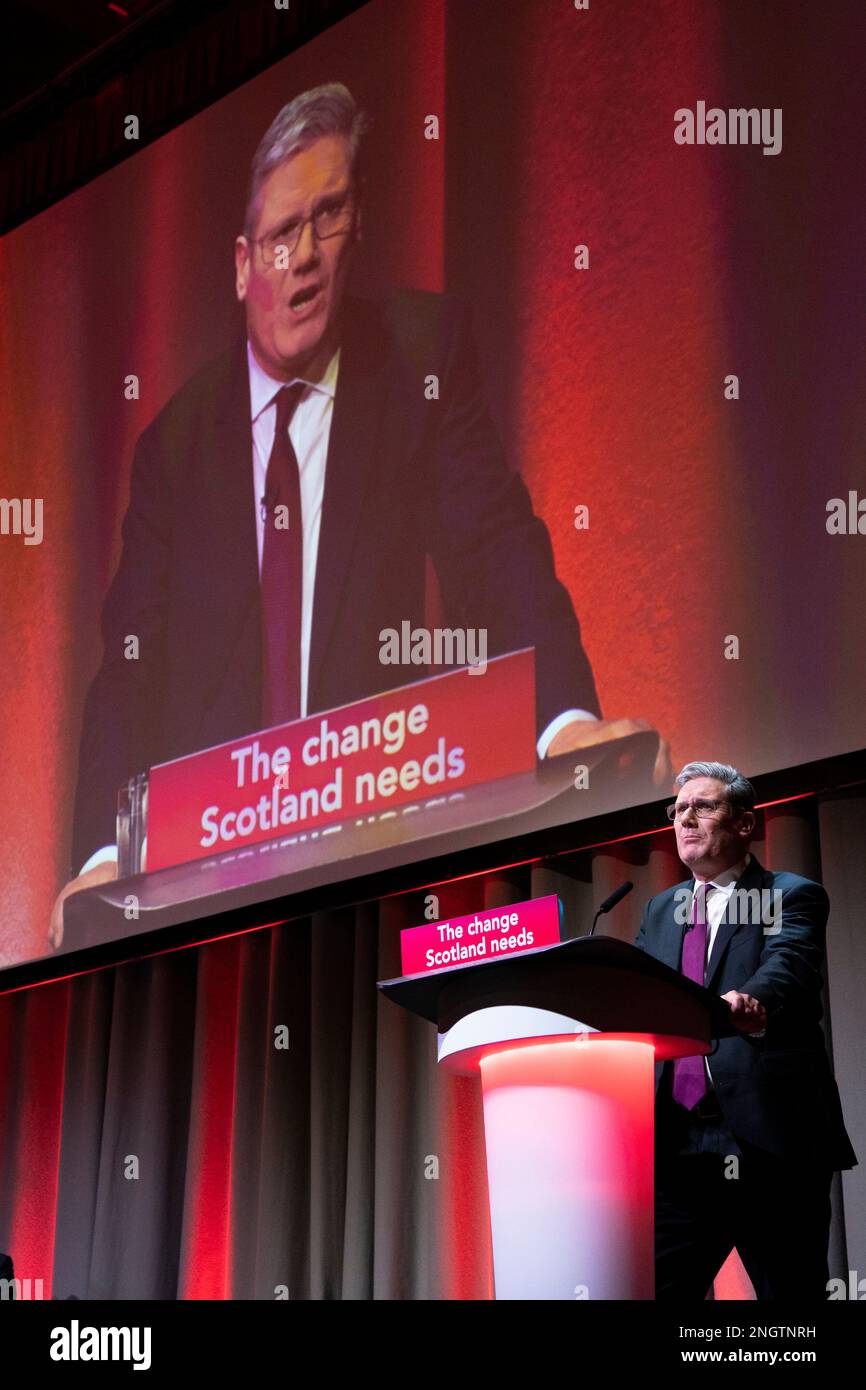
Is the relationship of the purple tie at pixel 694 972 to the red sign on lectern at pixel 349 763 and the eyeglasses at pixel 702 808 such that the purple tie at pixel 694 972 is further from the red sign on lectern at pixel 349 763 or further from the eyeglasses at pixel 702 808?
the red sign on lectern at pixel 349 763

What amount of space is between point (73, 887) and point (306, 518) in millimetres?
1289

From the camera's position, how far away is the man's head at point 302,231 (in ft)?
14.5

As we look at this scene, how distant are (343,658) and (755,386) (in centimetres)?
127

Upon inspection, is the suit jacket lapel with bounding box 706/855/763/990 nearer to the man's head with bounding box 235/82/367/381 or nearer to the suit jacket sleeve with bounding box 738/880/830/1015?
the suit jacket sleeve with bounding box 738/880/830/1015

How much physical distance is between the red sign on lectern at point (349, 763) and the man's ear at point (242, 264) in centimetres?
143

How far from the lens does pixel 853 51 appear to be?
11.2ft

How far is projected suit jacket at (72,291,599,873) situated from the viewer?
3820mm

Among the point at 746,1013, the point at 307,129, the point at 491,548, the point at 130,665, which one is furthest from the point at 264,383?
the point at 746,1013

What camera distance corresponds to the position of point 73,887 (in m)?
4.57

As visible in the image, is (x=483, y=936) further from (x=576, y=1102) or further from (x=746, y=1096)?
(x=746, y=1096)

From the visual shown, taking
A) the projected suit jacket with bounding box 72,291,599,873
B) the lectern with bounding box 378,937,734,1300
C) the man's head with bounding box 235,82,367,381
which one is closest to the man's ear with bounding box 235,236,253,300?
the man's head with bounding box 235,82,367,381

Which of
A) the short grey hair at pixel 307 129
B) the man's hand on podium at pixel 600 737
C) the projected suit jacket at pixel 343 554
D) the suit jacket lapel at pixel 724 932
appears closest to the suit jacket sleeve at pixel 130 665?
the projected suit jacket at pixel 343 554

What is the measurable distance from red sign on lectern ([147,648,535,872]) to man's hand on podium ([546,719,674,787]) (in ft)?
0.24
